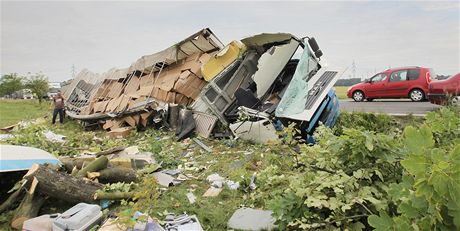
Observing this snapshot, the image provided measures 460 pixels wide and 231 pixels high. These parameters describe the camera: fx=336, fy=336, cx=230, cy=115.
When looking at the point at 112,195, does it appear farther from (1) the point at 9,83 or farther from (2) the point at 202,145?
(1) the point at 9,83

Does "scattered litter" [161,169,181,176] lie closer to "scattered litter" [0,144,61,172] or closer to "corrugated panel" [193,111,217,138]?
"scattered litter" [0,144,61,172]

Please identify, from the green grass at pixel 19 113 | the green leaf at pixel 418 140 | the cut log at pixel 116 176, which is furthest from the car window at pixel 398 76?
the green grass at pixel 19 113

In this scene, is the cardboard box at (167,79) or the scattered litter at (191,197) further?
the cardboard box at (167,79)

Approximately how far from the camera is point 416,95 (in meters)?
13.5

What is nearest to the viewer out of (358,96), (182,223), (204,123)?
(182,223)

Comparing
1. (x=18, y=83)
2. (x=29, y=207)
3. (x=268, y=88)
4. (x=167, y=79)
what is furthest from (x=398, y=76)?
(x=18, y=83)

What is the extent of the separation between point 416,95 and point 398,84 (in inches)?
32.8

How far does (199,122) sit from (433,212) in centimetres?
731

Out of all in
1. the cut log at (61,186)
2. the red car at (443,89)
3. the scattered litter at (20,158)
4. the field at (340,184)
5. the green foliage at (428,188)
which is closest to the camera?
the green foliage at (428,188)

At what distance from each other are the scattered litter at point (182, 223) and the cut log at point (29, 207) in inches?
61.8

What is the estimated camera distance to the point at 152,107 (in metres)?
9.67

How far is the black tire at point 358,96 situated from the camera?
51.8 feet

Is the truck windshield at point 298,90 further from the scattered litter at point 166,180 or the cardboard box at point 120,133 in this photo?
the cardboard box at point 120,133

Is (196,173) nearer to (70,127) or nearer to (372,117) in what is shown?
(372,117)
